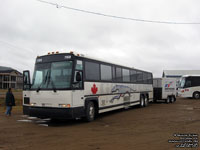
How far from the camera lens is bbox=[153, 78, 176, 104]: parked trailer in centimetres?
2214

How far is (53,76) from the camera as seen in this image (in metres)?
9.08

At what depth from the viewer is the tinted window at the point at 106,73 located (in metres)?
11.4

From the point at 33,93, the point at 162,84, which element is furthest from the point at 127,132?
the point at 162,84

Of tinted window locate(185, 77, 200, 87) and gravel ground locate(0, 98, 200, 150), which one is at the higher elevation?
tinted window locate(185, 77, 200, 87)

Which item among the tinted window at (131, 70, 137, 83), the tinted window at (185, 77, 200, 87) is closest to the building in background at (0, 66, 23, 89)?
the tinted window at (185, 77, 200, 87)

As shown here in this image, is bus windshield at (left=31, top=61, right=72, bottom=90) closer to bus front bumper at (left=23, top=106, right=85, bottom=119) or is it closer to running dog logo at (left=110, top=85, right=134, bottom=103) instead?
bus front bumper at (left=23, top=106, right=85, bottom=119)

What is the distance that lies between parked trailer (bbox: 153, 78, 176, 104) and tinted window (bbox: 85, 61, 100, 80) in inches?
522

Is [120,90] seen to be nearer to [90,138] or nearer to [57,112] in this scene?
[57,112]

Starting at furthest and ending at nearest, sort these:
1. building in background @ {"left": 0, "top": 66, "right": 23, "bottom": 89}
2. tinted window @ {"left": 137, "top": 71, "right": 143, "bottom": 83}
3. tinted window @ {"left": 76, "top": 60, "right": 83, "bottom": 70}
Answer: building in background @ {"left": 0, "top": 66, "right": 23, "bottom": 89}
tinted window @ {"left": 137, "top": 71, "right": 143, "bottom": 83}
tinted window @ {"left": 76, "top": 60, "right": 83, "bottom": 70}

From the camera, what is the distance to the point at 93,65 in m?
10.5

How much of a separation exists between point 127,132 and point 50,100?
3616mm

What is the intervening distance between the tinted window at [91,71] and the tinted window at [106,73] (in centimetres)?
59

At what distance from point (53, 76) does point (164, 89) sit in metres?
16.0

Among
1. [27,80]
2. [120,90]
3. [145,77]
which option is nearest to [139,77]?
[145,77]
